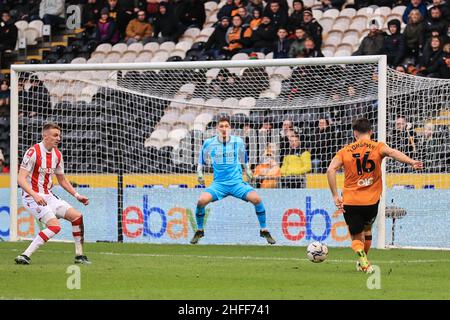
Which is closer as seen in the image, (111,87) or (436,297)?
(436,297)

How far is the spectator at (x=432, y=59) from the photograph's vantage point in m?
20.8

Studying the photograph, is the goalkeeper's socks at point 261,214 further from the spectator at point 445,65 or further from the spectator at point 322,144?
the spectator at point 445,65

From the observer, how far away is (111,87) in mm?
20422

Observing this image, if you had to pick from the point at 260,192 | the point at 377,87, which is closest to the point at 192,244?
the point at 260,192

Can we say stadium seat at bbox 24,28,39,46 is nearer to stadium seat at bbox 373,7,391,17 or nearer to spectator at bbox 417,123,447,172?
stadium seat at bbox 373,7,391,17

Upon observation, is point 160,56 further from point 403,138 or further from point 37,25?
point 403,138

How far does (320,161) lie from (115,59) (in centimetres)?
927

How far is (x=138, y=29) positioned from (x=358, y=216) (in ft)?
51.9

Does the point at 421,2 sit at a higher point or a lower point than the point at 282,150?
higher

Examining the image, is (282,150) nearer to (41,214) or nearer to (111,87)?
(111,87)

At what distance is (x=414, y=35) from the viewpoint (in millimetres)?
21859

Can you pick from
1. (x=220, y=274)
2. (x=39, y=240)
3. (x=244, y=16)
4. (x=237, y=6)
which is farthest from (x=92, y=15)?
(x=220, y=274)

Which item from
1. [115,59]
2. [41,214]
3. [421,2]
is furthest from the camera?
[115,59]

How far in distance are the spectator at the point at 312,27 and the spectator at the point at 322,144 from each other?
4.37m
